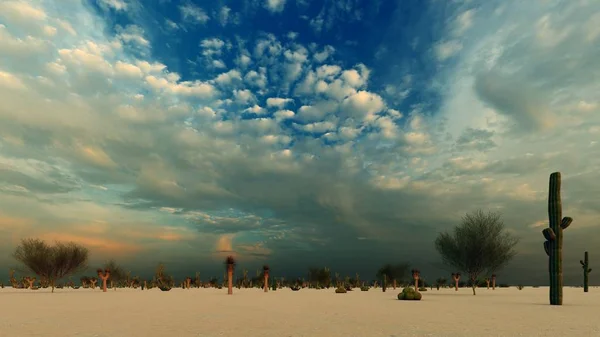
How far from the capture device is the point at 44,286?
236 feet

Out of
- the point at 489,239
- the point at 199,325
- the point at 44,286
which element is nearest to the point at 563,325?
the point at 199,325

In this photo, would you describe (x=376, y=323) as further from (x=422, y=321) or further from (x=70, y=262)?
(x=70, y=262)

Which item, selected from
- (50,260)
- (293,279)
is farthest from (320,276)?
(50,260)

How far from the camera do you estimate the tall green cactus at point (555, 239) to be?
27.1 m

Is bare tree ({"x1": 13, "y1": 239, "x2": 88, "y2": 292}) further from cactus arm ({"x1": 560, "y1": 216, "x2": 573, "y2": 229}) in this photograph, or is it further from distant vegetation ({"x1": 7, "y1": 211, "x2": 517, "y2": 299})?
cactus arm ({"x1": 560, "y1": 216, "x2": 573, "y2": 229})

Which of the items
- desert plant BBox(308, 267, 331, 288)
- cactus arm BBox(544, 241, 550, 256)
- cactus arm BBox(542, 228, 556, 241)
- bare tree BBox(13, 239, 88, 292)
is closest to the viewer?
cactus arm BBox(542, 228, 556, 241)

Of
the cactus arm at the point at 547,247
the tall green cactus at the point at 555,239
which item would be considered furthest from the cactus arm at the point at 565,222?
the cactus arm at the point at 547,247

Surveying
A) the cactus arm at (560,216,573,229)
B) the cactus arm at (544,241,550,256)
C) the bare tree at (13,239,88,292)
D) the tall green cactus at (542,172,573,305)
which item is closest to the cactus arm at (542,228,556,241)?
the tall green cactus at (542,172,573,305)

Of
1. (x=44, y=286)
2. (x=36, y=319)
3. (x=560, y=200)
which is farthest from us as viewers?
(x=44, y=286)

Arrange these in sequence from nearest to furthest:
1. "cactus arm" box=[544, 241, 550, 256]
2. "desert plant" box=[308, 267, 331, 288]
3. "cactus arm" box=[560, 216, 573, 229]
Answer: "cactus arm" box=[560, 216, 573, 229] → "cactus arm" box=[544, 241, 550, 256] → "desert plant" box=[308, 267, 331, 288]

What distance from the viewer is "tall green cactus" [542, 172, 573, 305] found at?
88.8 feet

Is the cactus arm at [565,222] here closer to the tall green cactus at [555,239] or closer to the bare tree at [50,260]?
the tall green cactus at [555,239]

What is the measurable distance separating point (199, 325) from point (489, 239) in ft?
147

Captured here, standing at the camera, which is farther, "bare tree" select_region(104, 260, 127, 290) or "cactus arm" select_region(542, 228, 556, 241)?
"bare tree" select_region(104, 260, 127, 290)
